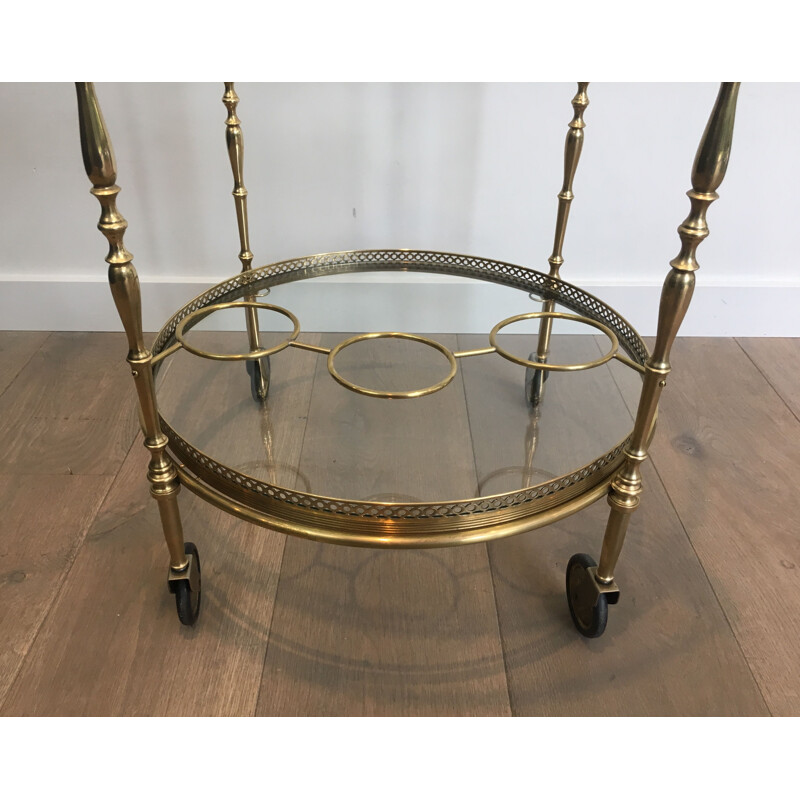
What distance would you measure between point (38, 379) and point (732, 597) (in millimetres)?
1021

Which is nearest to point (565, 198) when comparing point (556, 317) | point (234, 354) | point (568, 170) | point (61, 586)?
point (568, 170)

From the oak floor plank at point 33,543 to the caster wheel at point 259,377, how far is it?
279mm

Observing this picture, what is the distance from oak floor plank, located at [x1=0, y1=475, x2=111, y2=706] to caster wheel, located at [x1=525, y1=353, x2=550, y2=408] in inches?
21.3

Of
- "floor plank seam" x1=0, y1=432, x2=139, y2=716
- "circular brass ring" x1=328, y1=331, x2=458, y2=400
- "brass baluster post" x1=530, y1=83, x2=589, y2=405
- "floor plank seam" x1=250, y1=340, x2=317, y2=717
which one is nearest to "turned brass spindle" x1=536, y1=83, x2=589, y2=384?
"brass baluster post" x1=530, y1=83, x2=589, y2=405

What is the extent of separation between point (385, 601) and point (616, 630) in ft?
0.79

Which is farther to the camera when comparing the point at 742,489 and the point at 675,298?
the point at 742,489

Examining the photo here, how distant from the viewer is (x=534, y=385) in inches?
30.5

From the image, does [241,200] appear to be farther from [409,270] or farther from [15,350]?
[15,350]

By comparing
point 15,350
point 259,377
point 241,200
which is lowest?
point 15,350

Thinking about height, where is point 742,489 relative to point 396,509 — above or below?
below

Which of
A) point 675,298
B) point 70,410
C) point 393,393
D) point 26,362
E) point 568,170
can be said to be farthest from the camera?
point 26,362

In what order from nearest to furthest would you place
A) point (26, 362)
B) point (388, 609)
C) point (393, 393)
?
point (393, 393)
point (388, 609)
point (26, 362)
